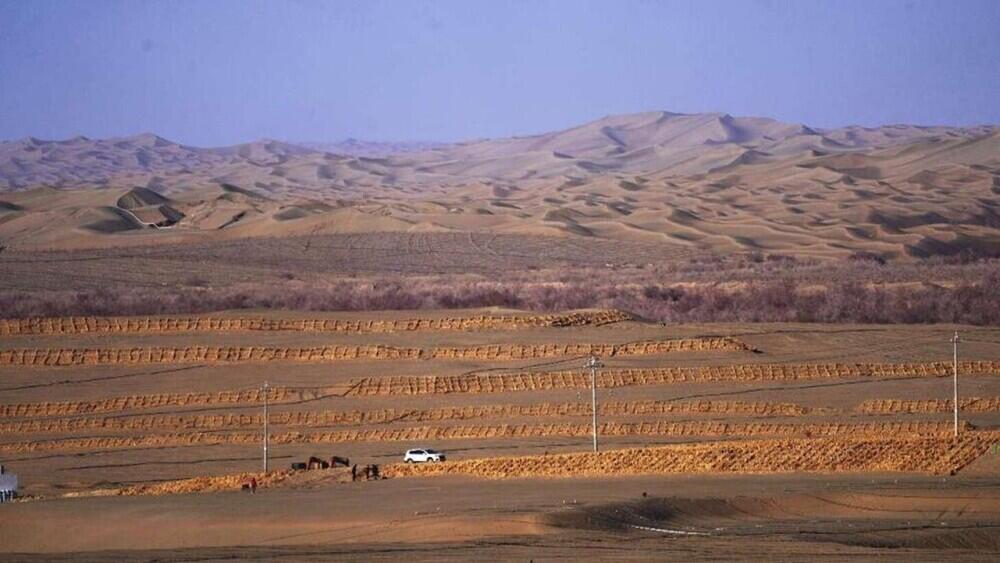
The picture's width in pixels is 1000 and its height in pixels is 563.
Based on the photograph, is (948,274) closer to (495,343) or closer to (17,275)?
(495,343)

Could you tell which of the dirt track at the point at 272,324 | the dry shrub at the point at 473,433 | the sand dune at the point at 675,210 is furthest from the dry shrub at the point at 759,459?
the sand dune at the point at 675,210

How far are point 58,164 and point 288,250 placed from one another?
A: 139769 mm

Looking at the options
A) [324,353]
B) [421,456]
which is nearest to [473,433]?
[421,456]

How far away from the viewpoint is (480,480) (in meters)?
22.7

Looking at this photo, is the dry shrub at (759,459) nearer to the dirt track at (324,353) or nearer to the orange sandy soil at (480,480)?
the orange sandy soil at (480,480)

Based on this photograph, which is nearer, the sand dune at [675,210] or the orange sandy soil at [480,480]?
the orange sandy soil at [480,480]

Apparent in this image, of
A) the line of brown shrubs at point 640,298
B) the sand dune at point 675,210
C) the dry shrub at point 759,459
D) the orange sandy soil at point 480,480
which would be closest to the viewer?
the orange sandy soil at point 480,480

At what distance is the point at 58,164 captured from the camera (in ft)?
654

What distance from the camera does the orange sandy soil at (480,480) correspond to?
1698 cm

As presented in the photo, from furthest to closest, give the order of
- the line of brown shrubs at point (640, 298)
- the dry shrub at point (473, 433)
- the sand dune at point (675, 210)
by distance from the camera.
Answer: the sand dune at point (675, 210) < the line of brown shrubs at point (640, 298) < the dry shrub at point (473, 433)

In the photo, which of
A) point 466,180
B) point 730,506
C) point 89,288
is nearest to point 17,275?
point 89,288

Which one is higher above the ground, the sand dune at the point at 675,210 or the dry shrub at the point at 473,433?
the sand dune at the point at 675,210

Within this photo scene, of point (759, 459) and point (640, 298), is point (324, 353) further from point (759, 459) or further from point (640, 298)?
point (759, 459)

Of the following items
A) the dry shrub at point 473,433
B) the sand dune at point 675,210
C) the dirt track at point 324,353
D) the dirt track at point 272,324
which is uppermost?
the sand dune at point 675,210
